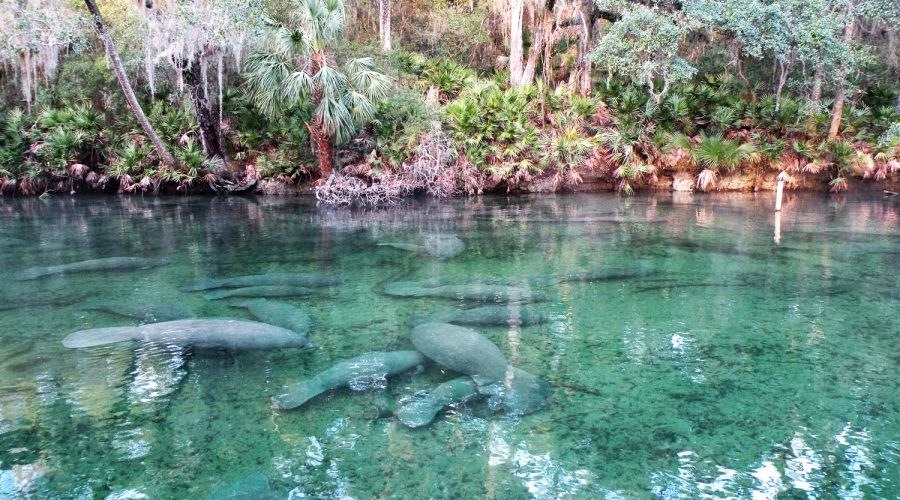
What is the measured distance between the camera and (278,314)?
7.07 metres

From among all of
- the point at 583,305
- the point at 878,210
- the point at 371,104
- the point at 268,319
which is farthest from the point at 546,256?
the point at 878,210

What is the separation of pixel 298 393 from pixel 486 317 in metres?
2.45

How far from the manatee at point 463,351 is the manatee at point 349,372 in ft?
0.61

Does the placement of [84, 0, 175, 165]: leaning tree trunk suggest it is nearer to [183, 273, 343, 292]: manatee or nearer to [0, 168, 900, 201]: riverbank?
[0, 168, 900, 201]: riverbank

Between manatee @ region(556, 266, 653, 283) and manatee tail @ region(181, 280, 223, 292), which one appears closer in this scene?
manatee tail @ region(181, 280, 223, 292)

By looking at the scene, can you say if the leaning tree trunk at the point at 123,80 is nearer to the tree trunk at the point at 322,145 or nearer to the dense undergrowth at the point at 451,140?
the dense undergrowth at the point at 451,140

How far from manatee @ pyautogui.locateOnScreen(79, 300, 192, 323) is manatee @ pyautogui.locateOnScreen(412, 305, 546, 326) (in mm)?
2762

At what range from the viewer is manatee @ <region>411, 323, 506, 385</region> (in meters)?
5.38

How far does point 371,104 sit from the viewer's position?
56.1 ft

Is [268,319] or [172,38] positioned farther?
[172,38]

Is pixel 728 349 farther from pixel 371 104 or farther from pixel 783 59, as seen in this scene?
pixel 783 59

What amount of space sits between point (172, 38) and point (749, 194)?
17.9 metres

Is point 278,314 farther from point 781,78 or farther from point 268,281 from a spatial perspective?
point 781,78

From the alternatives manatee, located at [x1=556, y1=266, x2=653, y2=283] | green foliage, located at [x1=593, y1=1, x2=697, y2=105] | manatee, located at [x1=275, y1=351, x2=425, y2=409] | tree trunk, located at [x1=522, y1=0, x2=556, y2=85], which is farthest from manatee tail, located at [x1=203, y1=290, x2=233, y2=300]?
tree trunk, located at [x1=522, y1=0, x2=556, y2=85]
